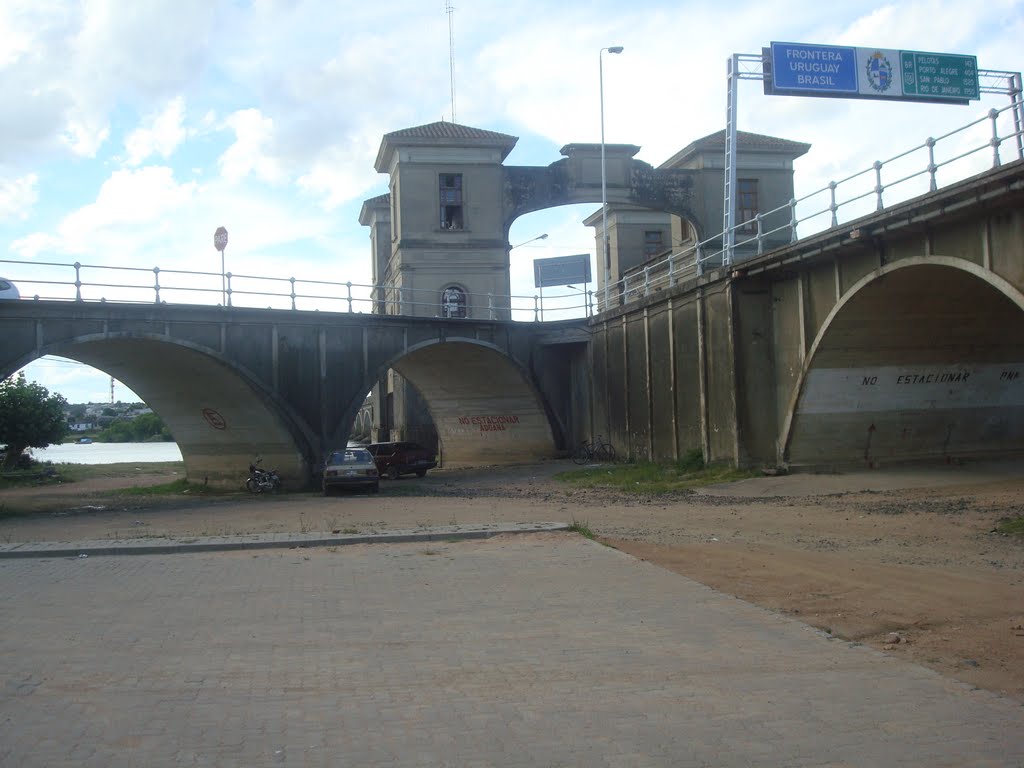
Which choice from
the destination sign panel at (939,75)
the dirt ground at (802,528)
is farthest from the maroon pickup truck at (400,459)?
the destination sign panel at (939,75)

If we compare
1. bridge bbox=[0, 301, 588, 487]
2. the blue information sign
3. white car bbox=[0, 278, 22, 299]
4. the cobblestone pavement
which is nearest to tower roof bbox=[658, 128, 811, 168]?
bridge bbox=[0, 301, 588, 487]

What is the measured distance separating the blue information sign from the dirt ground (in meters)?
11.1

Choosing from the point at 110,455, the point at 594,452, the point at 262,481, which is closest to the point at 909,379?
the point at 594,452

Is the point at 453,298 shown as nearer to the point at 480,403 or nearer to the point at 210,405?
the point at 480,403

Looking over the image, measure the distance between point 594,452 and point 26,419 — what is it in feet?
129

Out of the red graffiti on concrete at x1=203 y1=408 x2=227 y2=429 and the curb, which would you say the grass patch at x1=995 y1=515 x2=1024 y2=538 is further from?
the red graffiti on concrete at x1=203 y1=408 x2=227 y2=429

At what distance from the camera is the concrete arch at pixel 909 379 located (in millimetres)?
22844

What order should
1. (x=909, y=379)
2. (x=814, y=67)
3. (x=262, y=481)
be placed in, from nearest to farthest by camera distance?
(x=909, y=379)
(x=814, y=67)
(x=262, y=481)

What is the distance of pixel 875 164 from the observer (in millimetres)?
19766

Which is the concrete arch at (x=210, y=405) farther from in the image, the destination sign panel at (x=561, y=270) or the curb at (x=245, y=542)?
the destination sign panel at (x=561, y=270)

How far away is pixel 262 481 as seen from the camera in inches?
1254

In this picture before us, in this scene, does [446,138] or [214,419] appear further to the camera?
[446,138]

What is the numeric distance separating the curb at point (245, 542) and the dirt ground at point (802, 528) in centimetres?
145

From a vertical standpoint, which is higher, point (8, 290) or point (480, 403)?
point (8, 290)
